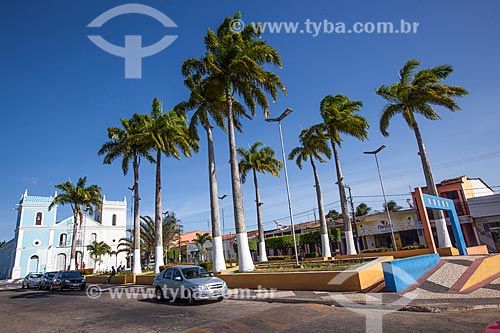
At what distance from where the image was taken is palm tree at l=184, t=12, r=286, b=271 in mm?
17969

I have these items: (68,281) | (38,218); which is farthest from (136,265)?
(38,218)

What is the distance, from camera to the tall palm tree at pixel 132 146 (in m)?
25.7

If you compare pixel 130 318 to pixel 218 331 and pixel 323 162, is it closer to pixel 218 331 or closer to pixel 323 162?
pixel 218 331

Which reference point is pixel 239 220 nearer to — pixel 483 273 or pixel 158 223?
pixel 158 223

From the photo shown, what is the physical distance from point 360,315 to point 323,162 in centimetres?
2307

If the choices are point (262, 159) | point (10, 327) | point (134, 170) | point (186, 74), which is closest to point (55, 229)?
point (134, 170)

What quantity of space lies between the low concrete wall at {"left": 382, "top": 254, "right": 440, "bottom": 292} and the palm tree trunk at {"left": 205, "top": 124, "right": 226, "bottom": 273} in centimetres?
965

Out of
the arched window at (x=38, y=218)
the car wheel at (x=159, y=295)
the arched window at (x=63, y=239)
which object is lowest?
the car wheel at (x=159, y=295)

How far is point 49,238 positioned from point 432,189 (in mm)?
57250

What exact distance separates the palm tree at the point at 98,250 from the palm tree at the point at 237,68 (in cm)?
4300

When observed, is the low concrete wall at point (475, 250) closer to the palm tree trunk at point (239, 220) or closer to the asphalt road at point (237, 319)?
the palm tree trunk at point (239, 220)

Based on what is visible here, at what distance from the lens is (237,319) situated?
8.30 meters

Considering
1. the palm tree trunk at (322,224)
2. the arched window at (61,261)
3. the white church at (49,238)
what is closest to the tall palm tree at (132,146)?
the palm tree trunk at (322,224)

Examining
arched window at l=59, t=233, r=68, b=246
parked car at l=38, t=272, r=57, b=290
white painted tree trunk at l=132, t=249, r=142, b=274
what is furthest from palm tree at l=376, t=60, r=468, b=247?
arched window at l=59, t=233, r=68, b=246
